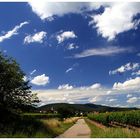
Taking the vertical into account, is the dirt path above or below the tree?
below

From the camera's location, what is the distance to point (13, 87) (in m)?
25.3

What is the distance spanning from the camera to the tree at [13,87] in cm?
2456

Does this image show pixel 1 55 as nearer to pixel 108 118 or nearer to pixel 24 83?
pixel 24 83

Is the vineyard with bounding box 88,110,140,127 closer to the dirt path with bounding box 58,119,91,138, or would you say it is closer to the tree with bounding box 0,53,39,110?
the dirt path with bounding box 58,119,91,138

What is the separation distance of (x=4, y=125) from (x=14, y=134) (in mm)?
2512

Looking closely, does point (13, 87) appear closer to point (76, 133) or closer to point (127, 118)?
point (76, 133)

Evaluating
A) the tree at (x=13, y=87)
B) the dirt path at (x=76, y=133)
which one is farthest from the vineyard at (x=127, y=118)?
the tree at (x=13, y=87)

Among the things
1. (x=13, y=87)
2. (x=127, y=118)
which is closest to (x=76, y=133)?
(x=13, y=87)

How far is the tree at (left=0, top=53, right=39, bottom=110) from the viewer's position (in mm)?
24562

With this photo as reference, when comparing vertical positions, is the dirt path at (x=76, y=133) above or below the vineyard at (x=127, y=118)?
below

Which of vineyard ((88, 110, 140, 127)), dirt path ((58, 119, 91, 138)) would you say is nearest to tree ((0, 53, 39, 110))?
dirt path ((58, 119, 91, 138))

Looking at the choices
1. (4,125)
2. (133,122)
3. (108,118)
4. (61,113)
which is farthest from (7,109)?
(61,113)

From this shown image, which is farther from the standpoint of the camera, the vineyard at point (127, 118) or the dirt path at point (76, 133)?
the vineyard at point (127, 118)

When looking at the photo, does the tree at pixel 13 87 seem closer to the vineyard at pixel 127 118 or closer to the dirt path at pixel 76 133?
the dirt path at pixel 76 133
